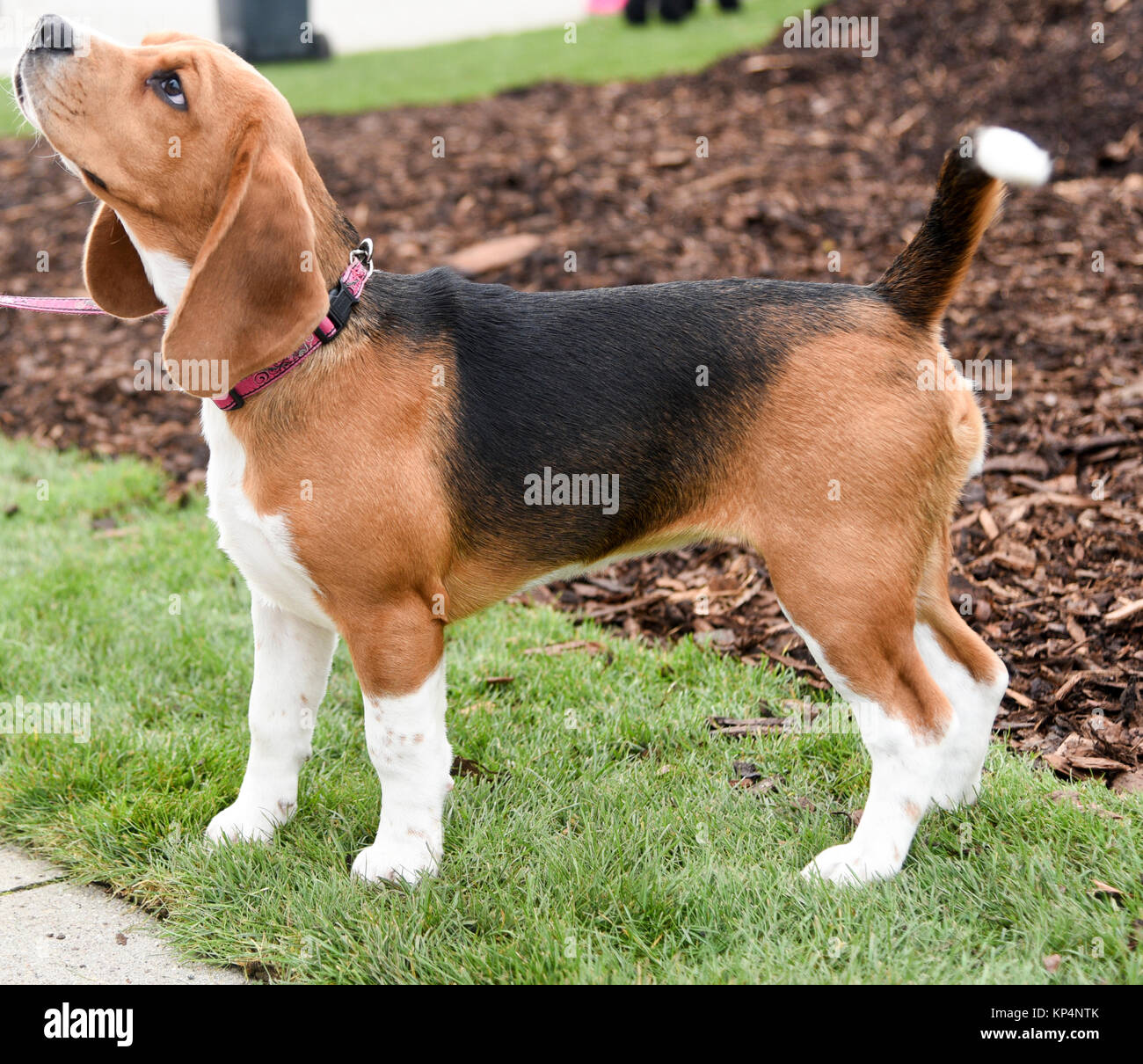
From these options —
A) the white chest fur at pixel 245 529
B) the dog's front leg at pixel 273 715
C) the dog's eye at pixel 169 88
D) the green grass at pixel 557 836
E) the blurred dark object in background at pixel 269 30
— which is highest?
the blurred dark object in background at pixel 269 30

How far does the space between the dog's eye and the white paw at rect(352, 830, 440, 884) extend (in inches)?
86.0

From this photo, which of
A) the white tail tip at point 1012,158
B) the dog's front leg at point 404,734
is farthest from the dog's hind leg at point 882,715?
the white tail tip at point 1012,158

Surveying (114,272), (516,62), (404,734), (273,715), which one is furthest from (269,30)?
(404,734)

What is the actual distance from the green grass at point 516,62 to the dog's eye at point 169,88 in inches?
477

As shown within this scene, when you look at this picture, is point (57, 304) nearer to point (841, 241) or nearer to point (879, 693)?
point (879, 693)

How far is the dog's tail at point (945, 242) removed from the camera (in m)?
3.44

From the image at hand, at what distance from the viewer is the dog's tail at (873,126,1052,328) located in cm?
344

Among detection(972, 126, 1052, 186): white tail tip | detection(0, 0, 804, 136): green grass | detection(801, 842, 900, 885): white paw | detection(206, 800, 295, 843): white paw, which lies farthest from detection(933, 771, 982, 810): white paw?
detection(0, 0, 804, 136): green grass

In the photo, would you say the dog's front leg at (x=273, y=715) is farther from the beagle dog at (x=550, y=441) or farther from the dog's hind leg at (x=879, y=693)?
the dog's hind leg at (x=879, y=693)

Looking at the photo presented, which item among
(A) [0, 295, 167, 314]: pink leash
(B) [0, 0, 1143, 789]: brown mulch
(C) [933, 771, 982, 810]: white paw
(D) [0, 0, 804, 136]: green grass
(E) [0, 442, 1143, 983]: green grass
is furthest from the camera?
(D) [0, 0, 804, 136]: green grass

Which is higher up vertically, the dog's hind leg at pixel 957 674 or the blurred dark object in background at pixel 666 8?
the blurred dark object in background at pixel 666 8

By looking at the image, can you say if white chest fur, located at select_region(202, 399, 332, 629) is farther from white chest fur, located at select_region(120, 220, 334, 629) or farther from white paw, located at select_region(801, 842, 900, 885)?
white paw, located at select_region(801, 842, 900, 885)

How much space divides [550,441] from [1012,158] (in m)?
1.52
